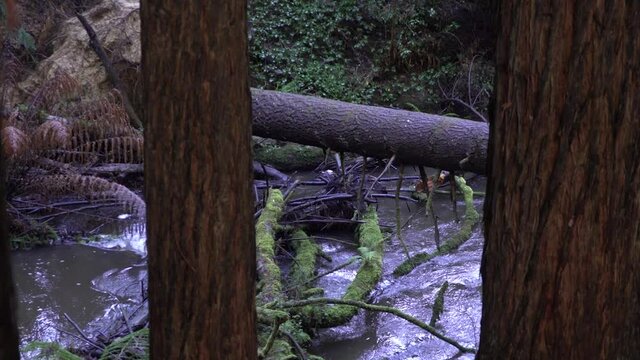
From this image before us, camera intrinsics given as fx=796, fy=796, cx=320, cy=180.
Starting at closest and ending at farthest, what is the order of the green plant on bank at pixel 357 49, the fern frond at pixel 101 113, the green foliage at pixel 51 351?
the green foliage at pixel 51 351, the fern frond at pixel 101 113, the green plant on bank at pixel 357 49

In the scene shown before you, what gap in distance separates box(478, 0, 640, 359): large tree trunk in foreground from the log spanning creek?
2653 mm

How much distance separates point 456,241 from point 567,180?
504cm

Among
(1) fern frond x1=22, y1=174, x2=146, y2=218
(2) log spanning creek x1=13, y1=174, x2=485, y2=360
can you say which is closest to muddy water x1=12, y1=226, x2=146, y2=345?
(2) log spanning creek x1=13, y1=174, x2=485, y2=360

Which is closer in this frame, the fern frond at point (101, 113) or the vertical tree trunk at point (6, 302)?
the vertical tree trunk at point (6, 302)

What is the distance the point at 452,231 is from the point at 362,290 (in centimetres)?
233

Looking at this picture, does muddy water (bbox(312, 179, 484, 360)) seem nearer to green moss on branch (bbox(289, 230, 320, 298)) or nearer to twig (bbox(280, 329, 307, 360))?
green moss on branch (bbox(289, 230, 320, 298))

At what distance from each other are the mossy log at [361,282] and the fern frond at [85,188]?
2.25 metres

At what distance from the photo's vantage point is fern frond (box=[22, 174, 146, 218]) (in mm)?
7859

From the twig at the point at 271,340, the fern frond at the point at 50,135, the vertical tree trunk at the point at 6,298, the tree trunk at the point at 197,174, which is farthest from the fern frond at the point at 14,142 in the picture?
the vertical tree trunk at the point at 6,298

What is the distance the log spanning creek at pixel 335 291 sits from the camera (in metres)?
5.74

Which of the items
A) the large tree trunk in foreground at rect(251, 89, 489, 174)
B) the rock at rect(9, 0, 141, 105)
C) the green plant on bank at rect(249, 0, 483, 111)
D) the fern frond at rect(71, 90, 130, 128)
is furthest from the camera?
the green plant on bank at rect(249, 0, 483, 111)

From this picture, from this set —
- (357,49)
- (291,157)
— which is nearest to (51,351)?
(291,157)

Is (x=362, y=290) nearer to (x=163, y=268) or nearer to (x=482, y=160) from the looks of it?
(x=482, y=160)

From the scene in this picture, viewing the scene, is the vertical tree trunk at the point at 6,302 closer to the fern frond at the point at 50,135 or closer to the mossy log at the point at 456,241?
the mossy log at the point at 456,241
